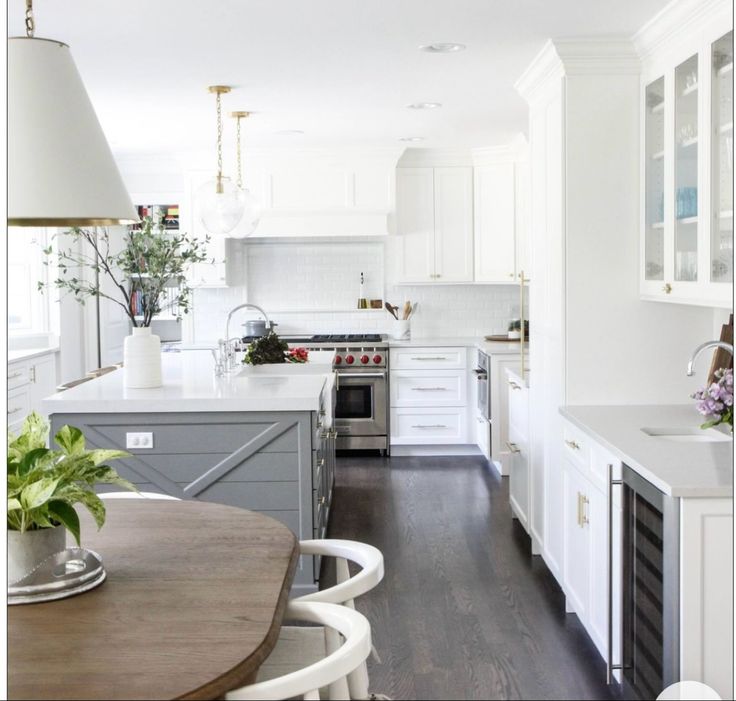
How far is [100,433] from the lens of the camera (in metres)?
3.98

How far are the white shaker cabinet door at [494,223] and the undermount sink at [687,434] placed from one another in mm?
3999

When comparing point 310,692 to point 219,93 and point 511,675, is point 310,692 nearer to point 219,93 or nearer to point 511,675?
point 511,675

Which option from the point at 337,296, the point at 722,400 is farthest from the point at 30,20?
the point at 337,296

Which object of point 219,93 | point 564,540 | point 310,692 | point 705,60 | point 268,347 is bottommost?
point 564,540

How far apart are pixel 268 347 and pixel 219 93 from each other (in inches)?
55.1

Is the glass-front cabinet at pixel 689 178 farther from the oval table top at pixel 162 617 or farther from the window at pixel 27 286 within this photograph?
the window at pixel 27 286

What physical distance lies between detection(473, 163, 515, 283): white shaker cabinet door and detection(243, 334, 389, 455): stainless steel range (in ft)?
3.50

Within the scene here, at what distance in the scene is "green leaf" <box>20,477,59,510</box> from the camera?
1.79m

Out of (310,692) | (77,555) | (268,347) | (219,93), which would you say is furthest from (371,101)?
(310,692)

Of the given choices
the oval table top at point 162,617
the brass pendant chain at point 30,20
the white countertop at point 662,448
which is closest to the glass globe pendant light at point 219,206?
the white countertop at point 662,448

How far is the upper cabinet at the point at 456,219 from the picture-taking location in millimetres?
7422

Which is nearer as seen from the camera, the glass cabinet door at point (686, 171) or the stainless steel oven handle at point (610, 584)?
the stainless steel oven handle at point (610, 584)

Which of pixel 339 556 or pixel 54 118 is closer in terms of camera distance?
pixel 54 118

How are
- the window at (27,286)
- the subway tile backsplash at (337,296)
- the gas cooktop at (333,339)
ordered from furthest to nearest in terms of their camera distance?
the subway tile backsplash at (337,296) → the gas cooktop at (333,339) → the window at (27,286)
